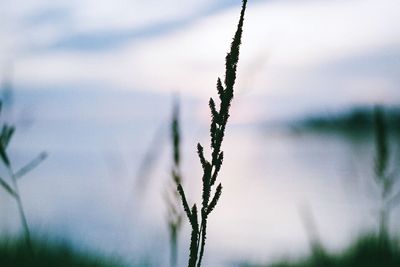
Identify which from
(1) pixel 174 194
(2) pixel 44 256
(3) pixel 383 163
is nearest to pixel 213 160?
(1) pixel 174 194

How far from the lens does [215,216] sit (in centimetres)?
941

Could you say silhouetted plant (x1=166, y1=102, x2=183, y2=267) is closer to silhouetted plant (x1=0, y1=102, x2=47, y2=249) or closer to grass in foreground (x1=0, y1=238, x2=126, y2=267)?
silhouetted plant (x1=0, y1=102, x2=47, y2=249)

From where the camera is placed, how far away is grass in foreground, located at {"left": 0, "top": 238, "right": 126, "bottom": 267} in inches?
138

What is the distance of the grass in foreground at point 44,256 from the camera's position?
3.50 m

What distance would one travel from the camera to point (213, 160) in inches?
34.3

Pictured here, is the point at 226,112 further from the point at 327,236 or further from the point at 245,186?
the point at 245,186

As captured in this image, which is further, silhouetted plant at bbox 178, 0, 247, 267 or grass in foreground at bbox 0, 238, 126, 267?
grass in foreground at bbox 0, 238, 126, 267

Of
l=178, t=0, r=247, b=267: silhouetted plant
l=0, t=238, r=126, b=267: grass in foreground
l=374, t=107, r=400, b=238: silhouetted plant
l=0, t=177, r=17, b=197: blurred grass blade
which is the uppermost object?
l=178, t=0, r=247, b=267: silhouetted plant

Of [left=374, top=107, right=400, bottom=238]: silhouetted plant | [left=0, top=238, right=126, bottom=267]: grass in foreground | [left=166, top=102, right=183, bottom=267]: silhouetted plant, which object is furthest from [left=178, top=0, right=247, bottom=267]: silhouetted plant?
[left=0, top=238, right=126, bottom=267]: grass in foreground

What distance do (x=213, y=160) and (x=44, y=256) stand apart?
3.61 metres

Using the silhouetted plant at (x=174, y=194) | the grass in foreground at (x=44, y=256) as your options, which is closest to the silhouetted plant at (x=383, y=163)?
the silhouetted plant at (x=174, y=194)

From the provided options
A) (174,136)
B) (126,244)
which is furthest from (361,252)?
(174,136)

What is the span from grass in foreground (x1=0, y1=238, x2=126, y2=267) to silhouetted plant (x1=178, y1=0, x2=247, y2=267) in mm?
1965

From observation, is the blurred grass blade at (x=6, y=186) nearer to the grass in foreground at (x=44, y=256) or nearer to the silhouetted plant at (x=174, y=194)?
the silhouetted plant at (x=174, y=194)
